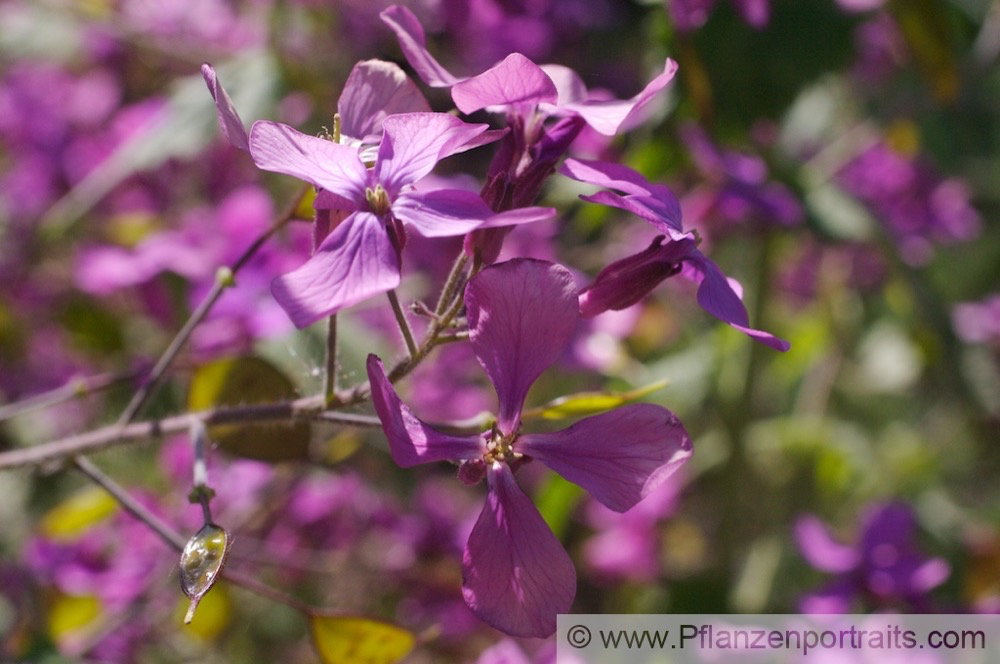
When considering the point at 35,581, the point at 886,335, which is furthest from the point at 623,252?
the point at 35,581

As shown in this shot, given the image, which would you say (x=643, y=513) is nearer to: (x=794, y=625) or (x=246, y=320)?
(x=794, y=625)

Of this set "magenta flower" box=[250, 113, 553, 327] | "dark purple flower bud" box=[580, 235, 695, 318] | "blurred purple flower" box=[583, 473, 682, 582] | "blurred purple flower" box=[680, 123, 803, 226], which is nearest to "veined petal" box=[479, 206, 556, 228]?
"magenta flower" box=[250, 113, 553, 327]

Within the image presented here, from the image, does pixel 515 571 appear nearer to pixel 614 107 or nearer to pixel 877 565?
pixel 614 107

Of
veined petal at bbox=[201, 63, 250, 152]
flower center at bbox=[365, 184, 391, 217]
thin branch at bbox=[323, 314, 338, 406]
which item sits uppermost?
veined petal at bbox=[201, 63, 250, 152]

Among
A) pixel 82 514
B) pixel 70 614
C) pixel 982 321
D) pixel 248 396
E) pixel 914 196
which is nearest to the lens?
pixel 248 396

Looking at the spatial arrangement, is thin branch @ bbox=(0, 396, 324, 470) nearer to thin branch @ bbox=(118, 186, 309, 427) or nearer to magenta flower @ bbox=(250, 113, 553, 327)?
thin branch @ bbox=(118, 186, 309, 427)

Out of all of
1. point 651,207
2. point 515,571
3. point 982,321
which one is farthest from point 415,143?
point 982,321
